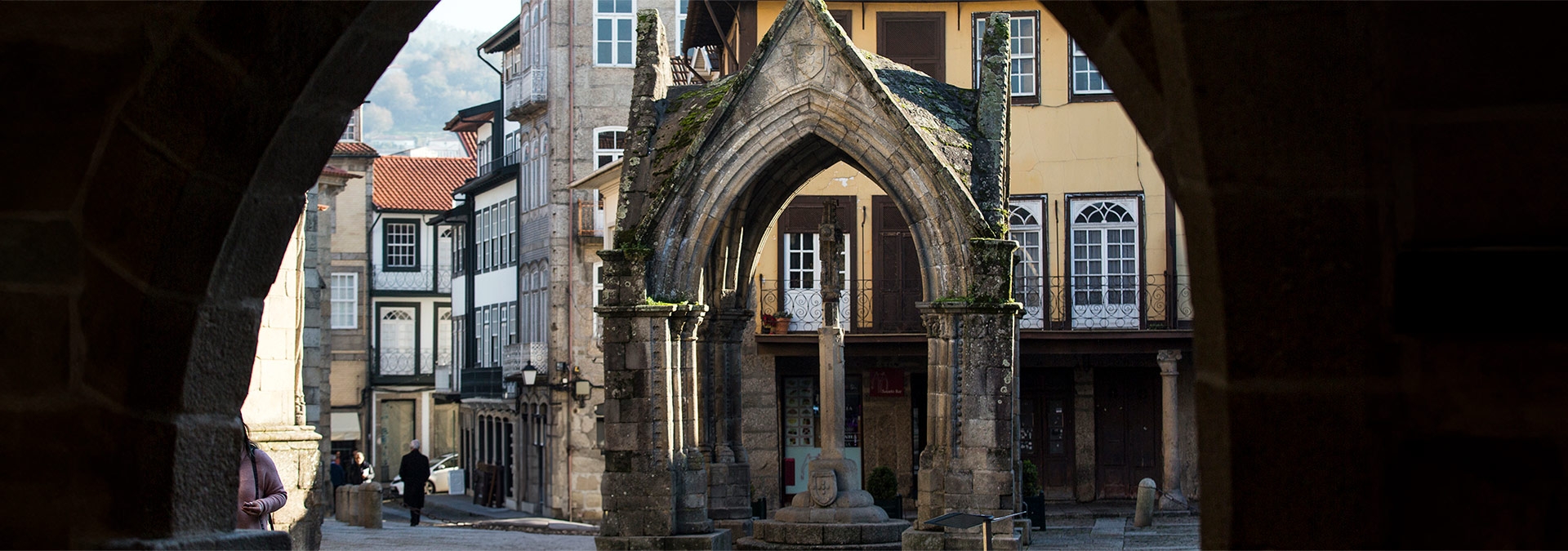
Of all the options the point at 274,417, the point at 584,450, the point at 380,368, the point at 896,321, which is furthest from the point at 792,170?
the point at 380,368

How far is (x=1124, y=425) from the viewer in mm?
28688

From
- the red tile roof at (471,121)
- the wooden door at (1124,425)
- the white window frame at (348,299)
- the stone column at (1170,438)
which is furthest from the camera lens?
the white window frame at (348,299)

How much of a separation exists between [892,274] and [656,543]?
13538 millimetres

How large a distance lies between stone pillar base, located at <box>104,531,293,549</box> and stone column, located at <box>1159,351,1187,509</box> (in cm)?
2142

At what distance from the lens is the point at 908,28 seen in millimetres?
28312

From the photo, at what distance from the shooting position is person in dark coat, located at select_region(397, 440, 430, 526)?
97.5 feet

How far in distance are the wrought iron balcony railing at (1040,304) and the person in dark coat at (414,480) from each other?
6736 mm

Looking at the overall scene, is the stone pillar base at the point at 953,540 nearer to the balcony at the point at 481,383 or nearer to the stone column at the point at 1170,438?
the stone column at the point at 1170,438

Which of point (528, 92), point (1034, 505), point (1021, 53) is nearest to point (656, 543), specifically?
point (1034, 505)

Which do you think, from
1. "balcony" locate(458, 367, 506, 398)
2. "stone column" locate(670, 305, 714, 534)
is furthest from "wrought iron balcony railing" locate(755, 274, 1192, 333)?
"balcony" locate(458, 367, 506, 398)

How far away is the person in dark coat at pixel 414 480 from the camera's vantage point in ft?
97.5

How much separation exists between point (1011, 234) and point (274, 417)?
1638 centimetres

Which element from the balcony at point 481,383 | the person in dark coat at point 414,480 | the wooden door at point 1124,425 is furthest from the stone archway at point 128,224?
the balcony at point 481,383

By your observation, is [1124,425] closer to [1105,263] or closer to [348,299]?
[1105,263]
